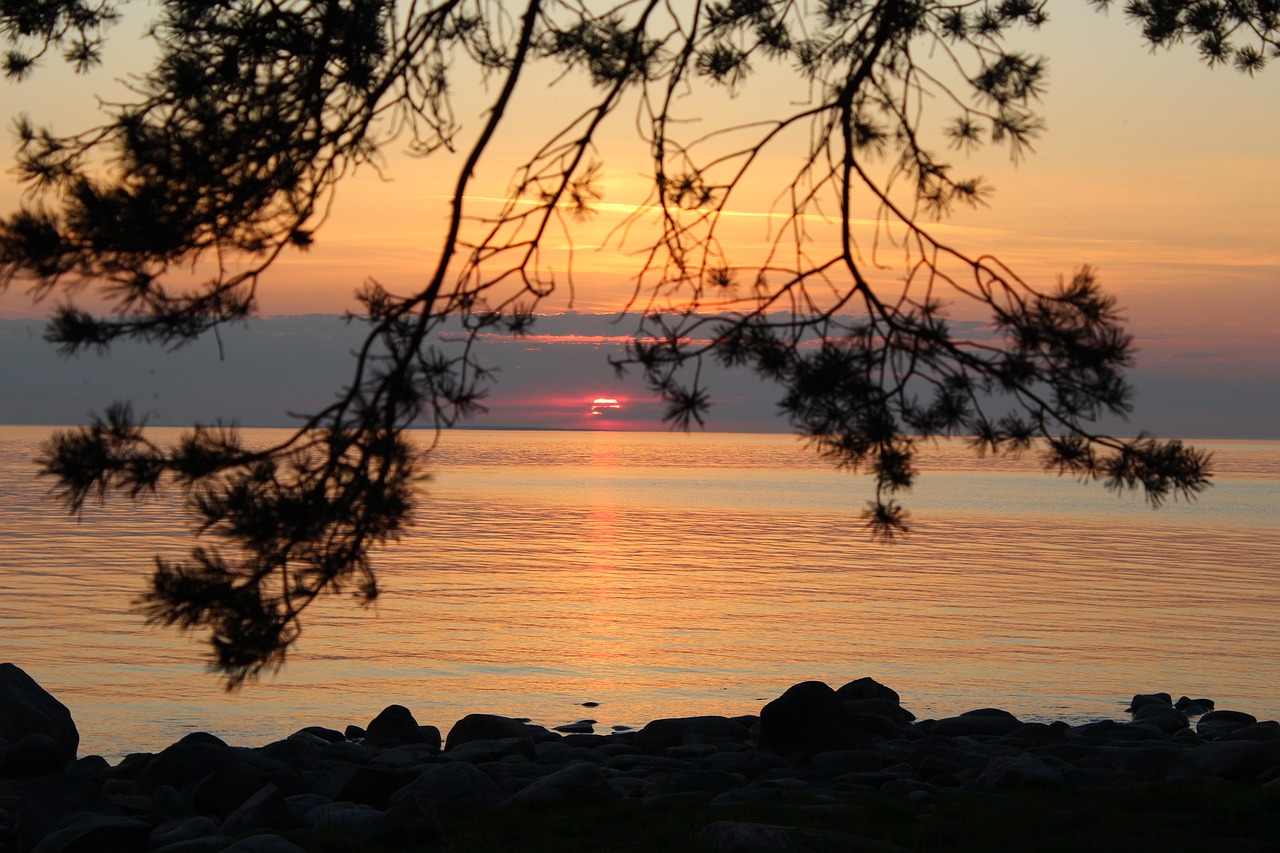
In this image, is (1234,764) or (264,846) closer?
(264,846)

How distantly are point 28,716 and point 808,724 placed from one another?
6.37m

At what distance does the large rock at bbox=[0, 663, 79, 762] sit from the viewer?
1011 cm

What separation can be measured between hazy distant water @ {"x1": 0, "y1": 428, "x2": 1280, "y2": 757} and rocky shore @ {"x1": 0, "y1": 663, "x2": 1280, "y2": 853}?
1309mm

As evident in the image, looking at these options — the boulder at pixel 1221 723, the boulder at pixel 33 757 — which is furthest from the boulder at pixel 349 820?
the boulder at pixel 1221 723

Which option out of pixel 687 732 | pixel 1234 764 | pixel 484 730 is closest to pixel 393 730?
pixel 484 730

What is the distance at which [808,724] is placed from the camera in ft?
33.0

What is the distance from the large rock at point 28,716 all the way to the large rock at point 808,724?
5.74 metres

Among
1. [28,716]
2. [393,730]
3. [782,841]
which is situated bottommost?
[393,730]

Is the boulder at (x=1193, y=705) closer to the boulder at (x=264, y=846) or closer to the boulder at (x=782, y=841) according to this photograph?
the boulder at (x=782, y=841)

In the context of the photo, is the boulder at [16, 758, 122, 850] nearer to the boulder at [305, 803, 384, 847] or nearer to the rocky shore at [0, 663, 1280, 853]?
the rocky shore at [0, 663, 1280, 853]

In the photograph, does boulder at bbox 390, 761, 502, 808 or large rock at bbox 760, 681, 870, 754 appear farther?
large rock at bbox 760, 681, 870, 754

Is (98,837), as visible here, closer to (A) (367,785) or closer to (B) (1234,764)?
(A) (367,785)

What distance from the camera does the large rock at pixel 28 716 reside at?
10109mm

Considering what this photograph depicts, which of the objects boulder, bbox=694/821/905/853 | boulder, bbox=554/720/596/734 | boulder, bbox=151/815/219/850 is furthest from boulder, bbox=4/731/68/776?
Result: boulder, bbox=694/821/905/853
